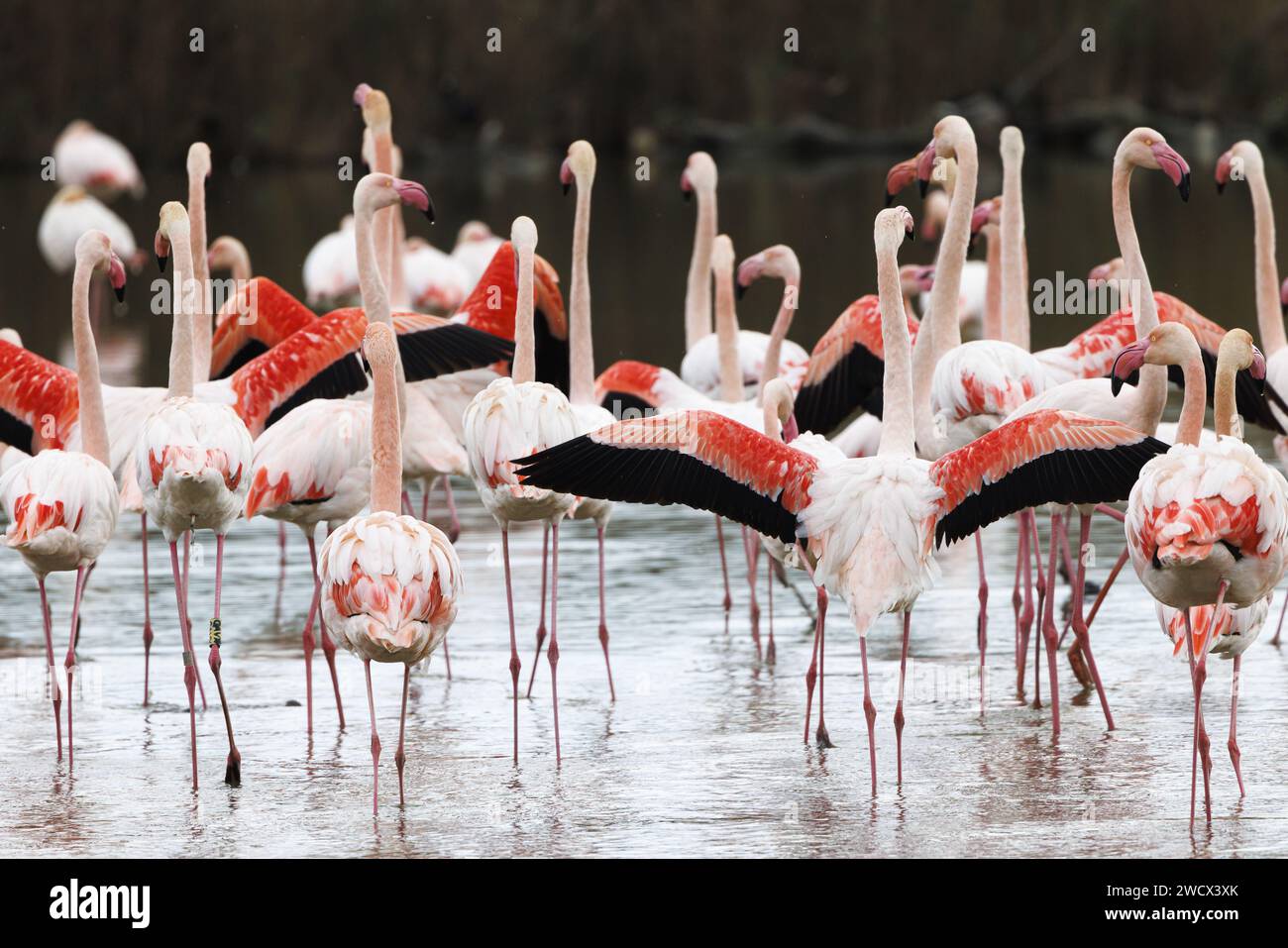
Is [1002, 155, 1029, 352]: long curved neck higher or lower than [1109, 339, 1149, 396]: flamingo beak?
higher

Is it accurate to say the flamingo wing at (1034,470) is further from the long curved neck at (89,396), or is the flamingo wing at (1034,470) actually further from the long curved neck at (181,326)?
the long curved neck at (89,396)

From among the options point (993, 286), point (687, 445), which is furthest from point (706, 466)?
point (993, 286)

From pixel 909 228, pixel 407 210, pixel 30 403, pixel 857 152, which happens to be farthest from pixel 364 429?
pixel 857 152

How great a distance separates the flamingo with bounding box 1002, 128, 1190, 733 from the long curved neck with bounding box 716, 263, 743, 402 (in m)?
1.72

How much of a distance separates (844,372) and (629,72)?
32.8m

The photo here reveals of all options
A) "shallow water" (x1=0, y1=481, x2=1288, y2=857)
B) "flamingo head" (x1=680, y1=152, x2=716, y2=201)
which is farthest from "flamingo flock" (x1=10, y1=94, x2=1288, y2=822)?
"flamingo head" (x1=680, y1=152, x2=716, y2=201)

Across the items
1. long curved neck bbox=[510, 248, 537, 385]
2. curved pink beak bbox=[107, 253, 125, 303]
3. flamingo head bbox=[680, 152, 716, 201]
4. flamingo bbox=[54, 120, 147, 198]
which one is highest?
flamingo bbox=[54, 120, 147, 198]

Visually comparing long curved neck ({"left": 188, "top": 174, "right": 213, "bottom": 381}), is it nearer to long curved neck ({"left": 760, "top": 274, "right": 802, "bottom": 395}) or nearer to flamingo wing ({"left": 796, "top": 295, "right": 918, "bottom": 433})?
long curved neck ({"left": 760, "top": 274, "right": 802, "bottom": 395})

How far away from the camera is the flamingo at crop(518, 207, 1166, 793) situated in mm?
5715

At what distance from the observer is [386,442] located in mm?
6031

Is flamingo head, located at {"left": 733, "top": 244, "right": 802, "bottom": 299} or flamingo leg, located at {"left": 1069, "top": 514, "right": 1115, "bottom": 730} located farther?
flamingo head, located at {"left": 733, "top": 244, "right": 802, "bottom": 299}

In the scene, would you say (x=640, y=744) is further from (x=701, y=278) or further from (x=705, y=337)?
(x=701, y=278)

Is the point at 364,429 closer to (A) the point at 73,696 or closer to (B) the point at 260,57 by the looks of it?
(A) the point at 73,696

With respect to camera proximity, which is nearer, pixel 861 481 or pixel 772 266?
pixel 861 481
